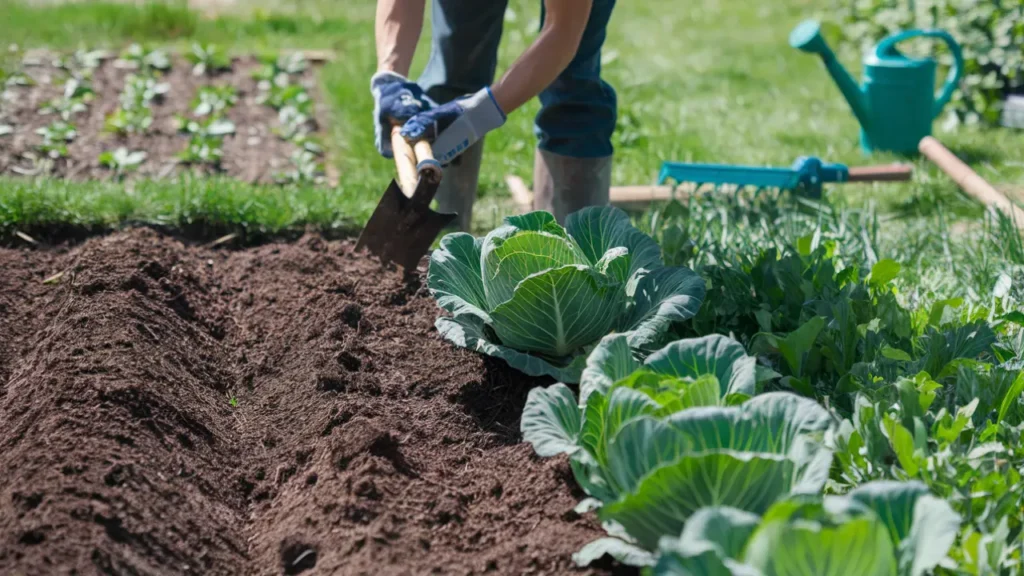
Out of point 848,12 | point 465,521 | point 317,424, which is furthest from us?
point 848,12

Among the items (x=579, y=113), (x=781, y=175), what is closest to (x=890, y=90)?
(x=781, y=175)

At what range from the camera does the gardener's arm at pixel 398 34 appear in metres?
3.36

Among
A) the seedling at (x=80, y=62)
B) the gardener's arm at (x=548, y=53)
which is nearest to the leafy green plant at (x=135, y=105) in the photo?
the seedling at (x=80, y=62)

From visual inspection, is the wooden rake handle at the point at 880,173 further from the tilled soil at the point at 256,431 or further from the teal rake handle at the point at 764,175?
the tilled soil at the point at 256,431

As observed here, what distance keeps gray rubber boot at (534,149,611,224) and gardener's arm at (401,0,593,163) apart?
634 mm

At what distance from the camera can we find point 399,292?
3.13 meters

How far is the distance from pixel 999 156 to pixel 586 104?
239 cm

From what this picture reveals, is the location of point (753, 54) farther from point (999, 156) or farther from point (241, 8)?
point (241, 8)

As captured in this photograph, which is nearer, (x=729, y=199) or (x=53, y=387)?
(x=53, y=387)

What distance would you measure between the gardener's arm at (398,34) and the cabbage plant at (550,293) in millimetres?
857

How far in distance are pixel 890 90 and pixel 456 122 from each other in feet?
8.68

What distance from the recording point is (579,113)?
3734 millimetres

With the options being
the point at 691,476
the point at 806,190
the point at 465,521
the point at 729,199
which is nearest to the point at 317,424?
the point at 465,521

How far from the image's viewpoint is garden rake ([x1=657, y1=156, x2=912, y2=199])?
13.3 feet
